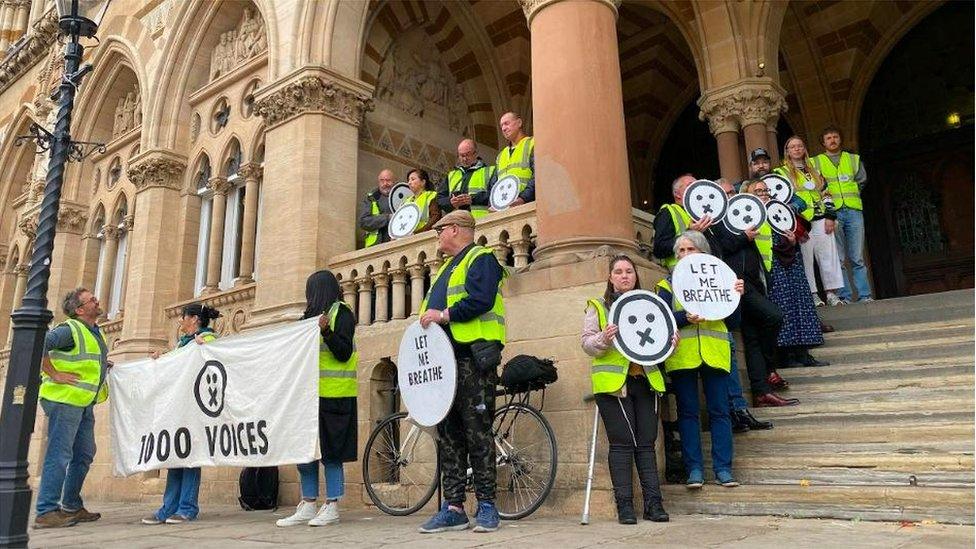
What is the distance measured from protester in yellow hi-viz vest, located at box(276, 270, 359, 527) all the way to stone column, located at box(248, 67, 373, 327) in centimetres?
335

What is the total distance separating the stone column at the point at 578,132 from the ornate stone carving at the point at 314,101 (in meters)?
3.76

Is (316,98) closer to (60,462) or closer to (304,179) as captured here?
(304,179)

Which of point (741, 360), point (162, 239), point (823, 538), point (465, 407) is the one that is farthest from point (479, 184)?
point (162, 239)

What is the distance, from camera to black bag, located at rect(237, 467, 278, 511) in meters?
7.44

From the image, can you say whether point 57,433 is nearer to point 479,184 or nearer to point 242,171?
point 479,184

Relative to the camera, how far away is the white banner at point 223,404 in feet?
18.7

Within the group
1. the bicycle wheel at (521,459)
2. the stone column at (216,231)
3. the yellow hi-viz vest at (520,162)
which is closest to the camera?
the bicycle wheel at (521,459)

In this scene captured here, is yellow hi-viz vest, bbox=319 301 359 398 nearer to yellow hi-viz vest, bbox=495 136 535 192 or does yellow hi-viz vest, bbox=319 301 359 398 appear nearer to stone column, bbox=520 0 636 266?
stone column, bbox=520 0 636 266

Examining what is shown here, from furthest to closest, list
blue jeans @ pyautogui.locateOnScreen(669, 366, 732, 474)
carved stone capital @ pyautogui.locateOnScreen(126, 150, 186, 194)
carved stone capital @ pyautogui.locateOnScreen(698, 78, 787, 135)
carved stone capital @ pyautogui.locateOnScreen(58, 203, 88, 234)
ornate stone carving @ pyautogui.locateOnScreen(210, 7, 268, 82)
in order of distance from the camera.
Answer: carved stone capital @ pyautogui.locateOnScreen(58, 203, 88, 234)
carved stone capital @ pyautogui.locateOnScreen(126, 150, 186, 194)
ornate stone carving @ pyautogui.locateOnScreen(210, 7, 268, 82)
carved stone capital @ pyautogui.locateOnScreen(698, 78, 787, 135)
blue jeans @ pyautogui.locateOnScreen(669, 366, 732, 474)

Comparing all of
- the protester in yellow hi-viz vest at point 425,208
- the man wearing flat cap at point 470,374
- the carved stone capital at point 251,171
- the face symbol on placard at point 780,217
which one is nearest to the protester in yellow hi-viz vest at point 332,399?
the man wearing flat cap at point 470,374

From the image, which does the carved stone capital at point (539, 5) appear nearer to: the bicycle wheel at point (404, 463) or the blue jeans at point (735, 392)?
the blue jeans at point (735, 392)

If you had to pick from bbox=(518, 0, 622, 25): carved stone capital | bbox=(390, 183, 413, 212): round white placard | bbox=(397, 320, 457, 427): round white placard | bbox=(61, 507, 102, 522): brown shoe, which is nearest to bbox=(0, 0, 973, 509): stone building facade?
bbox=(518, 0, 622, 25): carved stone capital

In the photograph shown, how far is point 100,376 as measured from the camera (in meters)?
6.58

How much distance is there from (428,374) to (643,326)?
1.48 m
